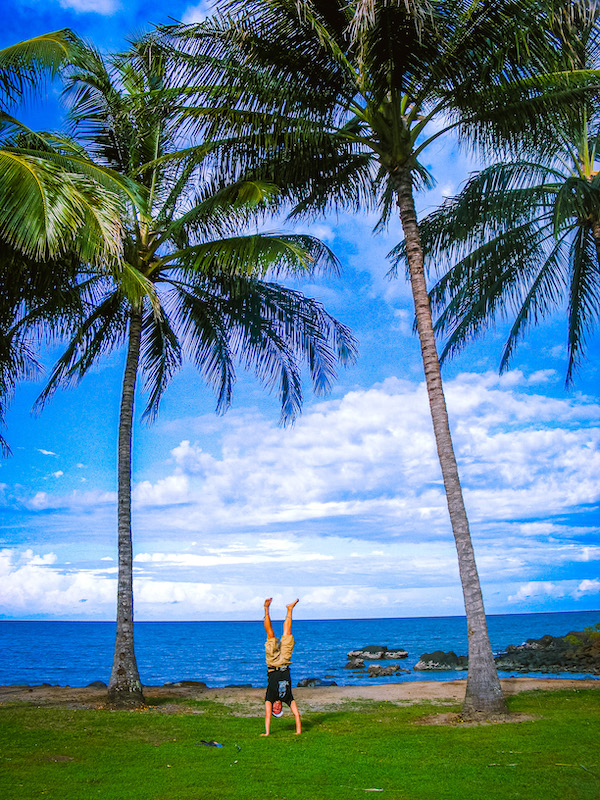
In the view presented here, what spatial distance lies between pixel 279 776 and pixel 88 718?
192 inches

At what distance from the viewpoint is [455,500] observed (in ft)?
33.2

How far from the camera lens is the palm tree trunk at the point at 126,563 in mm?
11570

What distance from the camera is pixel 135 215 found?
507 inches

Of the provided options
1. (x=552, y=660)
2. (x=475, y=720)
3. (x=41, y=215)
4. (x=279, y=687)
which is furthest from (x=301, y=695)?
(x=552, y=660)

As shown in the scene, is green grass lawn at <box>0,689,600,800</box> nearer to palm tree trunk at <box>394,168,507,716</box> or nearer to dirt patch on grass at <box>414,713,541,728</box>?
dirt patch on grass at <box>414,713,541,728</box>

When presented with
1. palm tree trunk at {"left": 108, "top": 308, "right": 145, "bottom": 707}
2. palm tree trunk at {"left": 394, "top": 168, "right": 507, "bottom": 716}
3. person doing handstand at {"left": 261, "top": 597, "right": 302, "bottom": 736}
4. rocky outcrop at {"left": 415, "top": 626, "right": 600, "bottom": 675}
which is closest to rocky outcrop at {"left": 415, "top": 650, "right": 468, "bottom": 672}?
rocky outcrop at {"left": 415, "top": 626, "right": 600, "bottom": 675}

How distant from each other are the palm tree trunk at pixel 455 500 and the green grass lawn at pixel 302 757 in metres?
0.68

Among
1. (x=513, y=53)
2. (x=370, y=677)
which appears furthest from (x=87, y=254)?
(x=370, y=677)

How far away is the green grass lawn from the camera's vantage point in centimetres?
601

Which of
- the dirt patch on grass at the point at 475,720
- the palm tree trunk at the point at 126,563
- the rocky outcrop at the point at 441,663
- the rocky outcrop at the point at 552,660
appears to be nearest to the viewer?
the dirt patch on grass at the point at 475,720

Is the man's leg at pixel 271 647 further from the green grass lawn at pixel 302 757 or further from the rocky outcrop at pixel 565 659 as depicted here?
the rocky outcrop at pixel 565 659

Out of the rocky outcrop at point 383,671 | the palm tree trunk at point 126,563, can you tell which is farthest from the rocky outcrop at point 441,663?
the palm tree trunk at point 126,563

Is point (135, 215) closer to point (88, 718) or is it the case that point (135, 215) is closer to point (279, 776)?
point (88, 718)

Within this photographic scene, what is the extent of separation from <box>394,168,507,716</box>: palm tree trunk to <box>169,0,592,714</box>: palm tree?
18 millimetres
